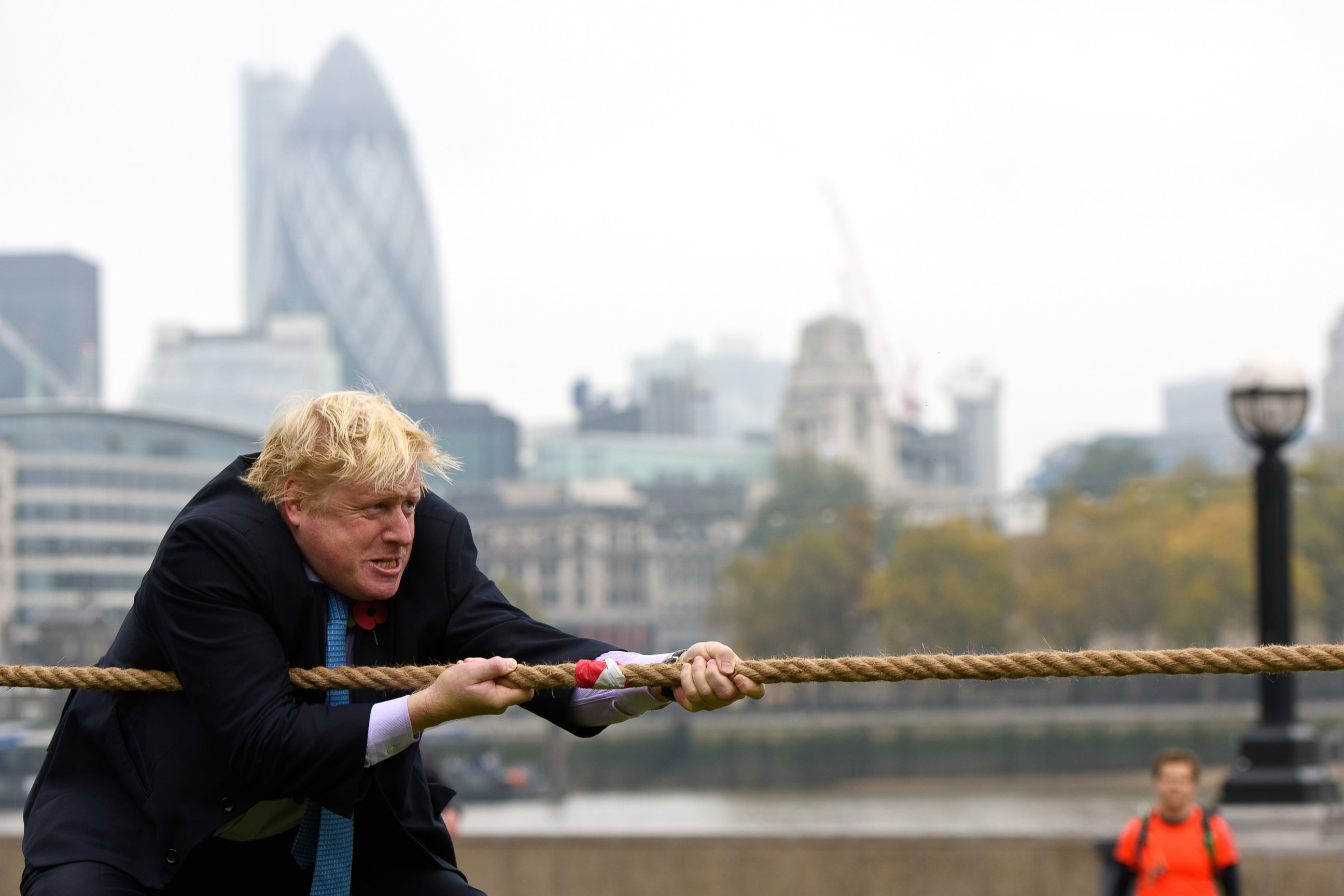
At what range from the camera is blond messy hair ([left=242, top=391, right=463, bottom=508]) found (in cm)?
259

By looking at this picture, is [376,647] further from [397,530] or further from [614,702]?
[614,702]

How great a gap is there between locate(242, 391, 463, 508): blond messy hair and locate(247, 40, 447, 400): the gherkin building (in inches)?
5590

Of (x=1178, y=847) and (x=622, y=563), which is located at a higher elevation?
(x=1178, y=847)

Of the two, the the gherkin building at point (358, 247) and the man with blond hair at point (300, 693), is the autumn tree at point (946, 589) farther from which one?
the the gherkin building at point (358, 247)

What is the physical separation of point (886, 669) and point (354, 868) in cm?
104

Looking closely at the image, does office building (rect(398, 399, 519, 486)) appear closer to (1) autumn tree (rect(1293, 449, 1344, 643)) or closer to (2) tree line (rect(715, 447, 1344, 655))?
(2) tree line (rect(715, 447, 1344, 655))

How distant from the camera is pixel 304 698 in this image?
2760mm

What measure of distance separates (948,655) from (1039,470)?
535 feet

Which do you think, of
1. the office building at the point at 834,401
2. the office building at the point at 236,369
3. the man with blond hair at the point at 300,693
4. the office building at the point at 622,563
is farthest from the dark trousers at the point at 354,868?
the office building at the point at 236,369

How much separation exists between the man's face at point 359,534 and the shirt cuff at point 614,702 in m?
0.41

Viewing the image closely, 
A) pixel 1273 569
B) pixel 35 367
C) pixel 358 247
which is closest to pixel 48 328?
pixel 35 367

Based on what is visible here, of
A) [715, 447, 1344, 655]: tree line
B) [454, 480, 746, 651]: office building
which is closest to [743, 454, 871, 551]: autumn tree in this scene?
[454, 480, 746, 651]: office building

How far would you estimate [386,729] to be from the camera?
2566mm

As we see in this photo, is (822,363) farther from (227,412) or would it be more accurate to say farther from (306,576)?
(306,576)
